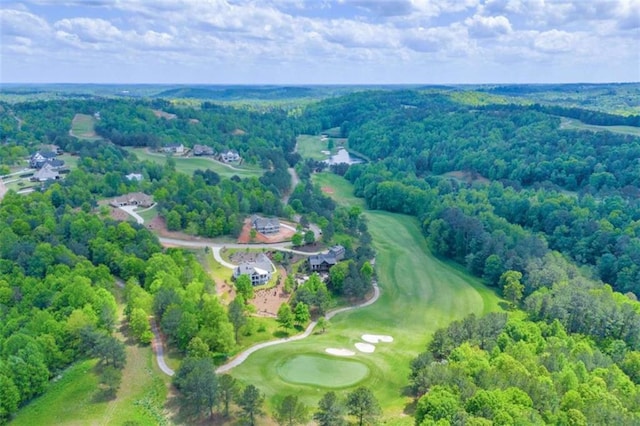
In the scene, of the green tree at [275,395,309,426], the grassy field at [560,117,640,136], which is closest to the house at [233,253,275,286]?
the green tree at [275,395,309,426]

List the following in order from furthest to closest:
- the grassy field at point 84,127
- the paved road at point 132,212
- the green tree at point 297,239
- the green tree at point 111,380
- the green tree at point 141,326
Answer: the grassy field at point 84,127 → the paved road at point 132,212 → the green tree at point 297,239 → the green tree at point 141,326 → the green tree at point 111,380

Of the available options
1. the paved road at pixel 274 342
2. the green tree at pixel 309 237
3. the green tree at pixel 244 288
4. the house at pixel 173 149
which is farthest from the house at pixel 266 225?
the house at pixel 173 149

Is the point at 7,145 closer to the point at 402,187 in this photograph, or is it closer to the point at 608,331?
the point at 402,187

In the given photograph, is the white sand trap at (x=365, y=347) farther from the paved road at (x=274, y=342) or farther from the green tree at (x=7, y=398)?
the green tree at (x=7, y=398)

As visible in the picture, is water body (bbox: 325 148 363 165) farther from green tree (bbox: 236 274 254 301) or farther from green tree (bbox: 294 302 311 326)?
green tree (bbox: 294 302 311 326)

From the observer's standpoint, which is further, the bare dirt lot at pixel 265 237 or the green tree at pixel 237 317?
the bare dirt lot at pixel 265 237

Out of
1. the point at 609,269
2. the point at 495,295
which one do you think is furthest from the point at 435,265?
the point at 609,269
